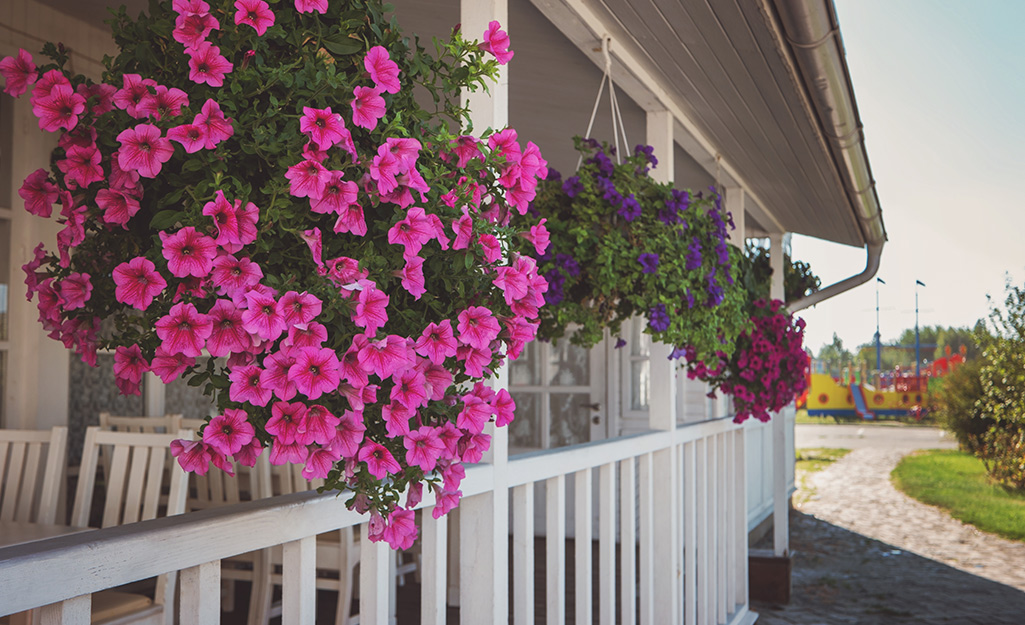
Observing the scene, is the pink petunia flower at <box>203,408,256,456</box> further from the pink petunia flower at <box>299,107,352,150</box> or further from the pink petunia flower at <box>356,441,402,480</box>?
the pink petunia flower at <box>299,107,352,150</box>

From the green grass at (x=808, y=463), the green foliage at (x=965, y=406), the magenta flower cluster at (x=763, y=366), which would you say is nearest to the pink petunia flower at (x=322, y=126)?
the magenta flower cluster at (x=763, y=366)

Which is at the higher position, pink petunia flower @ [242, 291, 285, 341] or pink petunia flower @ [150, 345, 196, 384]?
pink petunia flower @ [242, 291, 285, 341]

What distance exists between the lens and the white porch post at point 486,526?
1792 mm

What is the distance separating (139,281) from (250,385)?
0.55 ft

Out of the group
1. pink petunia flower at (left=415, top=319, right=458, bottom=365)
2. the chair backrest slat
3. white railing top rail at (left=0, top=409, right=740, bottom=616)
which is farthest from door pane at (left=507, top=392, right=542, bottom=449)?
pink petunia flower at (left=415, top=319, right=458, bottom=365)

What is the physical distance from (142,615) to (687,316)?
1731 mm

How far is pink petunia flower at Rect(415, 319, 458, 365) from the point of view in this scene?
1.06 meters

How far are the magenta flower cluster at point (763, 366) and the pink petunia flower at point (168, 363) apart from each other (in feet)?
9.38

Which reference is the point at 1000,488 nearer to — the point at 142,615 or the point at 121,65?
the point at 142,615

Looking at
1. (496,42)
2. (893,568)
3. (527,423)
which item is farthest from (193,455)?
(893,568)

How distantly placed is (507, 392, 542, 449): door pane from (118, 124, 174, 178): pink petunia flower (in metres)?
5.33

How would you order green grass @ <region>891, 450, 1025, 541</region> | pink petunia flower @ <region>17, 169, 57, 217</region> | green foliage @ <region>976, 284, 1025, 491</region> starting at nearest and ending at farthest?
pink petunia flower @ <region>17, 169, 57, 217</region> < green grass @ <region>891, 450, 1025, 541</region> < green foliage @ <region>976, 284, 1025, 491</region>

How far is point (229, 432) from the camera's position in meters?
0.97

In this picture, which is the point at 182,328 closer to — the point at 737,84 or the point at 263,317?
the point at 263,317
